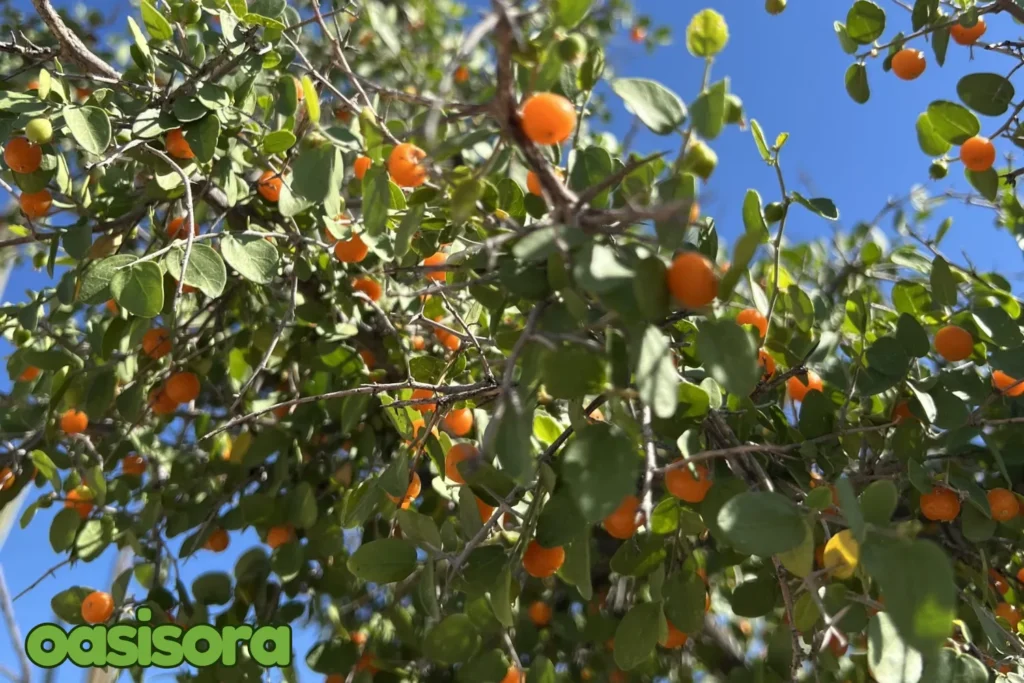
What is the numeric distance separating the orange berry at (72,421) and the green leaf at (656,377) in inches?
64.7

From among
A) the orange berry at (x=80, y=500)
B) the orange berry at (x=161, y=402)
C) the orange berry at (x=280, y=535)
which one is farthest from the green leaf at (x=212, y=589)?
the orange berry at (x=161, y=402)

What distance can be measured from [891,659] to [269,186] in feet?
5.03

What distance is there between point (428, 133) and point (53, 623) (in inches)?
80.8

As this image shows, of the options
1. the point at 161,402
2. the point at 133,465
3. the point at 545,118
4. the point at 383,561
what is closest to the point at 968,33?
the point at 545,118

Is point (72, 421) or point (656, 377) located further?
point (72, 421)

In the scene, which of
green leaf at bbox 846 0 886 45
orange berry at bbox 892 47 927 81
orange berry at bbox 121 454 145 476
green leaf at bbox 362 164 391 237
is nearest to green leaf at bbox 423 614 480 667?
green leaf at bbox 362 164 391 237

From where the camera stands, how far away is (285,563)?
174cm

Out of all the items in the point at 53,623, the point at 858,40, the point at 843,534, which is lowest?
the point at 53,623

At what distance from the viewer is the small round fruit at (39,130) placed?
1.28 metres

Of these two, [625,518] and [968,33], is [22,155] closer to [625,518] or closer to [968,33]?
[625,518]

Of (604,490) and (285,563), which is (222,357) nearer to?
(285,563)

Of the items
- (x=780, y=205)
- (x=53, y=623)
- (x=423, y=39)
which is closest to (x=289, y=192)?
(x=780, y=205)

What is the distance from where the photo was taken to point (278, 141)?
1466mm
